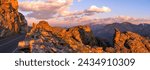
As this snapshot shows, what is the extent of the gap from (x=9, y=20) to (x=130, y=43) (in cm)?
4208

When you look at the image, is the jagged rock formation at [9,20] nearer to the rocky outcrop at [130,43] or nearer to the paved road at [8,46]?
the paved road at [8,46]

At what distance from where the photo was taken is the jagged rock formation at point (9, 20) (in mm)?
97375

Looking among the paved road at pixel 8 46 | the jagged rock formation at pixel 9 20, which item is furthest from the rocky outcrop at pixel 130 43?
the jagged rock formation at pixel 9 20

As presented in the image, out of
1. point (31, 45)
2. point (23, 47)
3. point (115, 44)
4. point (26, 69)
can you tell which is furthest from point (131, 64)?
point (115, 44)

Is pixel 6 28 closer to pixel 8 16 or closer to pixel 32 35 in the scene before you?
pixel 8 16

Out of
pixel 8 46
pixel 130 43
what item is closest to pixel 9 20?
pixel 130 43

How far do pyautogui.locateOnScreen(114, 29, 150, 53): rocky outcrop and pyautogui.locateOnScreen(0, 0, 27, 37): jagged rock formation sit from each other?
102ft

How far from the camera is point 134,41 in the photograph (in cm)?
8306

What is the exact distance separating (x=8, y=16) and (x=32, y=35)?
8662 cm

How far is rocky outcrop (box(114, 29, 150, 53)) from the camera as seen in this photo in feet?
253

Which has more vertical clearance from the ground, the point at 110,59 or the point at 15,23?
the point at 110,59

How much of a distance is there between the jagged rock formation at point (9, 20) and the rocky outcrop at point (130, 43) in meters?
31.1

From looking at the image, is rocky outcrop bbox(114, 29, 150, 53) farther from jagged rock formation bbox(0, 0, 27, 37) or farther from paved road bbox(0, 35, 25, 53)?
jagged rock formation bbox(0, 0, 27, 37)

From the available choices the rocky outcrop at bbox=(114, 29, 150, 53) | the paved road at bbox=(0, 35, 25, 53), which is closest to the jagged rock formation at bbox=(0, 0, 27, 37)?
the paved road at bbox=(0, 35, 25, 53)
